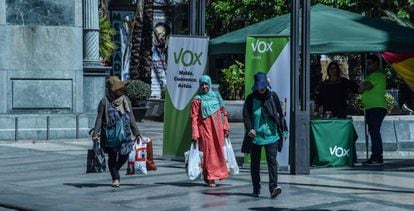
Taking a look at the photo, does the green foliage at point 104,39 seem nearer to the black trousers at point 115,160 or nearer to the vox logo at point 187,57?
the vox logo at point 187,57

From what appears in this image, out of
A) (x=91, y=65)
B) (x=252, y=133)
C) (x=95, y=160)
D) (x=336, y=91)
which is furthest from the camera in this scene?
(x=91, y=65)

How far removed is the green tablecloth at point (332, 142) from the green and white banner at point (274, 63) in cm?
83

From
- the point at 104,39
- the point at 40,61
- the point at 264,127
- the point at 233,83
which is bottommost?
the point at 264,127

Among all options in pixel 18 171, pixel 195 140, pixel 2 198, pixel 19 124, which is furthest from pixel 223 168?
pixel 19 124

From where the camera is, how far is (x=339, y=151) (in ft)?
52.3

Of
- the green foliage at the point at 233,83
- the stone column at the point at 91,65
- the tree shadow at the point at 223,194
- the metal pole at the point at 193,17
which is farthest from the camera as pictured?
the green foliage at the point at 233,83

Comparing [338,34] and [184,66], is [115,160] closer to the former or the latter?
[184,66]

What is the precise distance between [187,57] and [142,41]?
79.5ft

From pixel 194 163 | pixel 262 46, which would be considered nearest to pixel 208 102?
pixel 194 163

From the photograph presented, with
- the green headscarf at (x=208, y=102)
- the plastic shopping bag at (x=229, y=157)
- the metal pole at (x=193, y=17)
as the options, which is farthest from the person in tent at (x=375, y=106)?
the green headscarf at (x=208, y=102)

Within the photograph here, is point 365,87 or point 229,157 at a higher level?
point 365,87

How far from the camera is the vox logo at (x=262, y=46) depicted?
15.1m

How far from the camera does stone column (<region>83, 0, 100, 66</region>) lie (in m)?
24.0

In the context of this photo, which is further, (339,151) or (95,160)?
(339,151)
